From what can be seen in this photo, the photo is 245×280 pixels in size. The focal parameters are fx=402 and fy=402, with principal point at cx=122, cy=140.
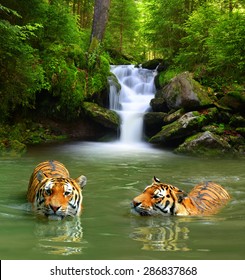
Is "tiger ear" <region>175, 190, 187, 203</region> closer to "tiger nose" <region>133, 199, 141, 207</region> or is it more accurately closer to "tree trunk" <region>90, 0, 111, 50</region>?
"tiger nose" <region>133, 199, 141, 207</region>

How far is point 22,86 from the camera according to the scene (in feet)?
39.7

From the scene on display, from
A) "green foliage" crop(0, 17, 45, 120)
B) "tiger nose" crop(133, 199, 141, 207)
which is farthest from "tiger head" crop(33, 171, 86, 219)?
"green foliage" crop(0, 17, 45, 120)

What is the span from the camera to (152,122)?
15.4 m

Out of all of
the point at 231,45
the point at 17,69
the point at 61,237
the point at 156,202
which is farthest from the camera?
the point at 231,45

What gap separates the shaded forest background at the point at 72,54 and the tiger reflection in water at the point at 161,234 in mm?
6641

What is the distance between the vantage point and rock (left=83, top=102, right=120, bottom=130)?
15125 millimetres

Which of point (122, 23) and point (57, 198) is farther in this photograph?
point (122, 23)

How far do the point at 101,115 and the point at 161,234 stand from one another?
1106 cm

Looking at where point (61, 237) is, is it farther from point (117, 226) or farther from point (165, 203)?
point (165, 203)

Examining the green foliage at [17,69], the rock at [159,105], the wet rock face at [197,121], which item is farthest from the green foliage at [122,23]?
the green foliage at [17,69]

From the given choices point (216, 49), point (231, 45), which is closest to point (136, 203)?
point (231, 45)

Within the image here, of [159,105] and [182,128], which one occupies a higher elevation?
[159,105]

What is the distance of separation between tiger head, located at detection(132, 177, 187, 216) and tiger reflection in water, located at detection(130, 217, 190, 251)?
10 cm
